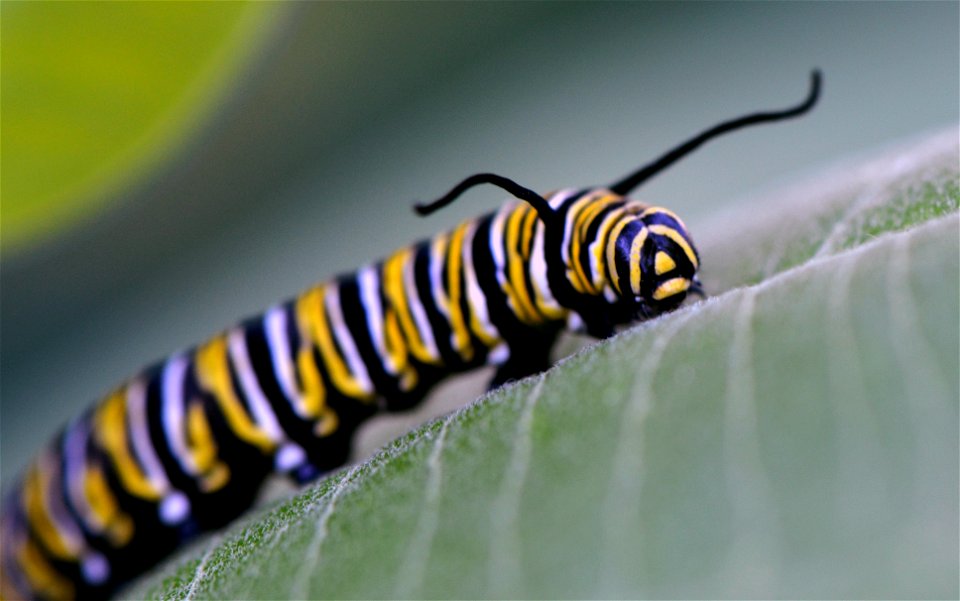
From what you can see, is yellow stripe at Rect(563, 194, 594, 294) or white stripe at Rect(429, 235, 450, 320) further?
white stripe at Rect(429, 235, 450, 320)

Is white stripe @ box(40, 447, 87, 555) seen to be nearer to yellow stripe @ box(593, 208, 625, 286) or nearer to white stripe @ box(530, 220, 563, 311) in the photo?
white stripe @ box(530, 220, 563, 311)

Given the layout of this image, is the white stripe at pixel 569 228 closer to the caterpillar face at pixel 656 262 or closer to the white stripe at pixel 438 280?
the caterpillar face at pixel 656 262

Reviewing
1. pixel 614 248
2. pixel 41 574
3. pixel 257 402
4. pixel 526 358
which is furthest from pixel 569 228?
pixel 41 574

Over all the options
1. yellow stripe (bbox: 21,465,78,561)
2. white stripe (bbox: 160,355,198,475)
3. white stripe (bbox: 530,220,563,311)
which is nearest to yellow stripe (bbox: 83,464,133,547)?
yellow stripe (bbox: 21,465,78,561)

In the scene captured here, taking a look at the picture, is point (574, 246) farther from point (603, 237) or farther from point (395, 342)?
point (395, 342)

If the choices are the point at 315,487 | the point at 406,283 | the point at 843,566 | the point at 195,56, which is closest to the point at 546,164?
the point at 406,283

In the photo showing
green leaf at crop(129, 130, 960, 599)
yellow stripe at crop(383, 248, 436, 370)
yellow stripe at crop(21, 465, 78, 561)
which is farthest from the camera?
yellow stripe at crop(21, 465, 78, 561)

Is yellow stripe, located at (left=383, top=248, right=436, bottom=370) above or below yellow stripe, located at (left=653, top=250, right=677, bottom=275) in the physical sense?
above
